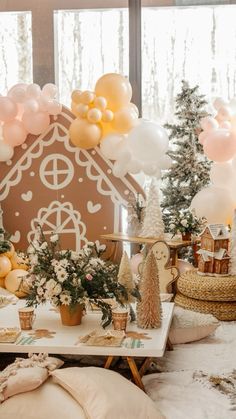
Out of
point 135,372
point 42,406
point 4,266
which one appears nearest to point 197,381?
point 135,372

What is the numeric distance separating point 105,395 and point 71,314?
85cm

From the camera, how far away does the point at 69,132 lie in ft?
18.6

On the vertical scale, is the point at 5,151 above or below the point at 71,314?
above

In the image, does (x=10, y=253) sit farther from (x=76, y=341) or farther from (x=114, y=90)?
(x=76, y=341)

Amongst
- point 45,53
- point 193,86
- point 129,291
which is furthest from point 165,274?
point 45,53

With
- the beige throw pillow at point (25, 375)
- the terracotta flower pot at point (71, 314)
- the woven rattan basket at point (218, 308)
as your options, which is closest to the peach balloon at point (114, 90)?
the woven rattan basket at point (218, 308)

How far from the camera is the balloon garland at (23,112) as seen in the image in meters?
5.62

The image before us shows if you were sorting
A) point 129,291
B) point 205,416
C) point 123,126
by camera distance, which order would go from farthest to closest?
1. point 123,126
2. point 129,291
3. point 205,416

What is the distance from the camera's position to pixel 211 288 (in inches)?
192

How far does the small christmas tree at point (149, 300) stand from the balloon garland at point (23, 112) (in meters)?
2.37

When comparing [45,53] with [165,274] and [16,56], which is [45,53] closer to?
[16,56]

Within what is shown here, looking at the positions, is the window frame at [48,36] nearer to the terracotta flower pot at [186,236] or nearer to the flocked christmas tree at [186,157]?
the flocked christmas tree at [186,157]

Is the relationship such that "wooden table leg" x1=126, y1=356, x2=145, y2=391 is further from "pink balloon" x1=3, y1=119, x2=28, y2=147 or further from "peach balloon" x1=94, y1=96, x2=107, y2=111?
"pink balloon" x1=3, y1=119, x2=28, y2=147

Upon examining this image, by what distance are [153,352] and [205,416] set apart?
38cm
